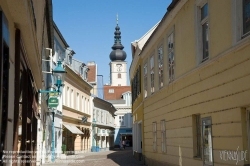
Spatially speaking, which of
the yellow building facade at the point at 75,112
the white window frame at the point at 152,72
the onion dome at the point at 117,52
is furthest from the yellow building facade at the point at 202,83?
the onion dome at the point at 117,52

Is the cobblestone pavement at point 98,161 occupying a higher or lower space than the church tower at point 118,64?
lower

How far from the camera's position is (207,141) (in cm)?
1030

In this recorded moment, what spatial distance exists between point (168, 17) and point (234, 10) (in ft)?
18.5

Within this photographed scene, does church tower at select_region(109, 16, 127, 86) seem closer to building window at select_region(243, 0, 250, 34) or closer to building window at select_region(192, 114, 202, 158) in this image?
building window at select_region(192, 114, 202, 158)

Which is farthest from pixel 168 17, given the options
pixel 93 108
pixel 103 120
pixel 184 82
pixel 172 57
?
pixel 103 120

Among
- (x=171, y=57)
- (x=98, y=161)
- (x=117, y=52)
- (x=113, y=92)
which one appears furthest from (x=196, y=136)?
(x=117, y=52)

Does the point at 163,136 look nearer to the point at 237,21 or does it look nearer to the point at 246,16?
the point at 237,21

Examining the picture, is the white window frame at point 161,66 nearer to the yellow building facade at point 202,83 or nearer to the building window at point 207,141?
the yellow building facade at point 202,83

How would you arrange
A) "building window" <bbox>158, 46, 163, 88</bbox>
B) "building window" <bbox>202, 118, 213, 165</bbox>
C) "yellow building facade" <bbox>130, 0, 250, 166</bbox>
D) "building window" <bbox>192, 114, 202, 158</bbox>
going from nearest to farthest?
"yellow building facade" <bbox>130, 0, 250, 166</bbox> → "building window" <bbox>202, 118, 213, 165</bbox> → "building window" <bbox>192, 114, 202, 158</bbox> → "building window" <bbox>158, 46, 163, 88</bbox>

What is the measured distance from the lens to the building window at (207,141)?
394 inches

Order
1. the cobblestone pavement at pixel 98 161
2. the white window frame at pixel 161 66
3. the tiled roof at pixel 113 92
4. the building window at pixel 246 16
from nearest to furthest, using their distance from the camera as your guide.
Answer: the building window at pixel 246 16
the white window frame at pixel 161 66
the cobblestone pavement at pixel 98 161
the tiled roof at pixel 113 92

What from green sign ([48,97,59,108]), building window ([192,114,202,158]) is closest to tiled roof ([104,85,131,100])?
green sign ([48,97,59,108])

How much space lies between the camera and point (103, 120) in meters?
52.9

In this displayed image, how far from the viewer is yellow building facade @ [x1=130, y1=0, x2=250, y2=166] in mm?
8086
